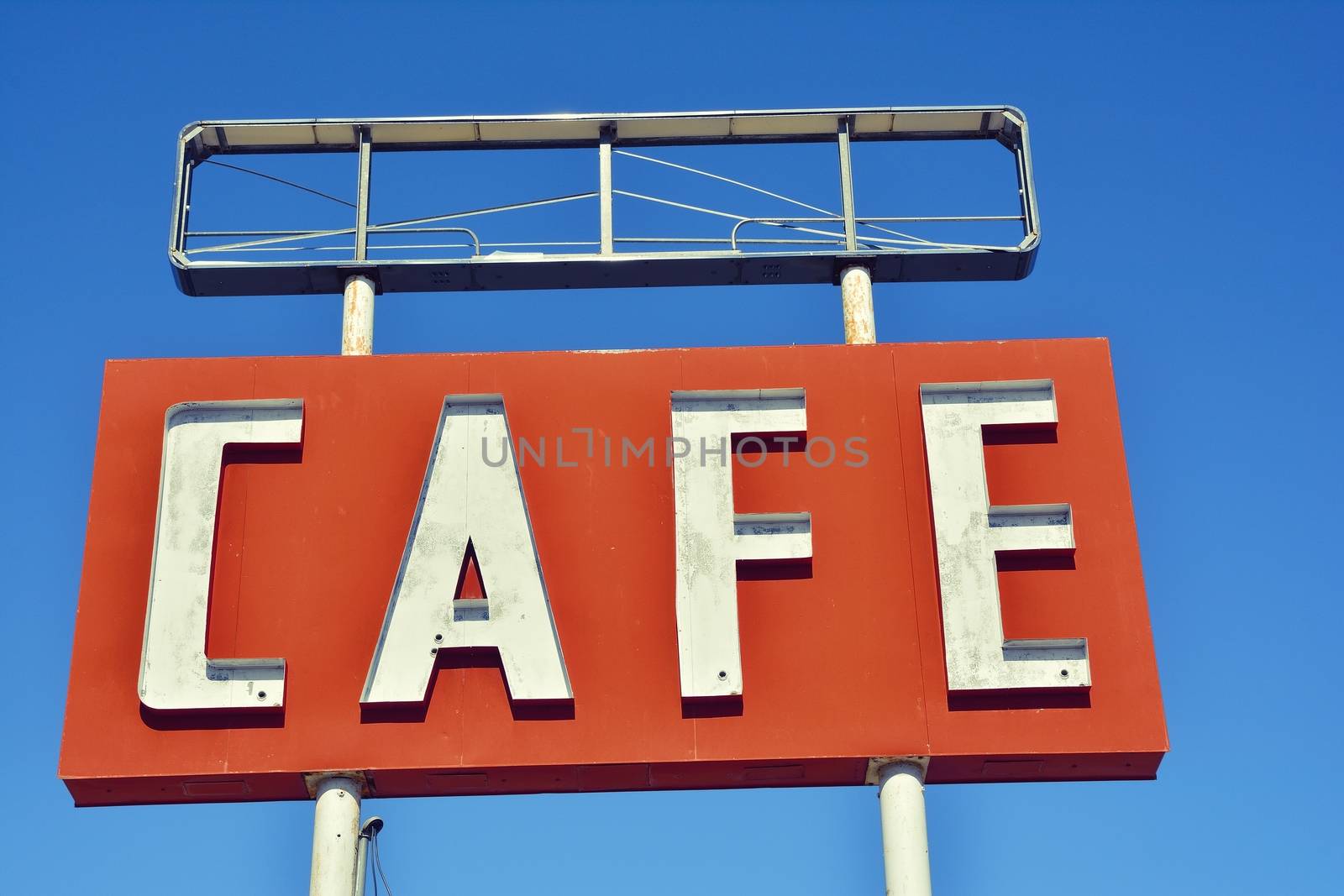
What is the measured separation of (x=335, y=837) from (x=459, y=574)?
2092 mm

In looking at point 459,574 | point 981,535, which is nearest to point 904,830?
point 981,535

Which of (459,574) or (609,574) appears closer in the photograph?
(459,574)

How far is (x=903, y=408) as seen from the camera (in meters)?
14.5

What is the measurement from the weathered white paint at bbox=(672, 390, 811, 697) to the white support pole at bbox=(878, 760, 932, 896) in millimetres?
1301

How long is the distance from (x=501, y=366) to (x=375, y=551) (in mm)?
1772

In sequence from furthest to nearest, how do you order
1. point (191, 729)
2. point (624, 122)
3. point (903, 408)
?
1. point (624, 122)
2. point (903, 408)
3. point (191, 729)

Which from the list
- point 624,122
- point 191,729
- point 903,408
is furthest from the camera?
point 624,122

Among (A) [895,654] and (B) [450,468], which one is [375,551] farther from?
(A) [895,654]

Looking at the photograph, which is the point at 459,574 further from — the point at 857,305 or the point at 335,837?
the point at 857,305

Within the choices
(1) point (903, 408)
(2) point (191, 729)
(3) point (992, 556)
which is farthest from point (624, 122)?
(2) point (191, 729)

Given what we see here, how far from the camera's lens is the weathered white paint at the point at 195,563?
44.3 feet

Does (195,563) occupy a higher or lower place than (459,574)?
higher

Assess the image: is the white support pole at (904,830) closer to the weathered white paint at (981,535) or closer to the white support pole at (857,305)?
the weathered white paint at (981,535)

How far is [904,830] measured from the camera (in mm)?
13258
